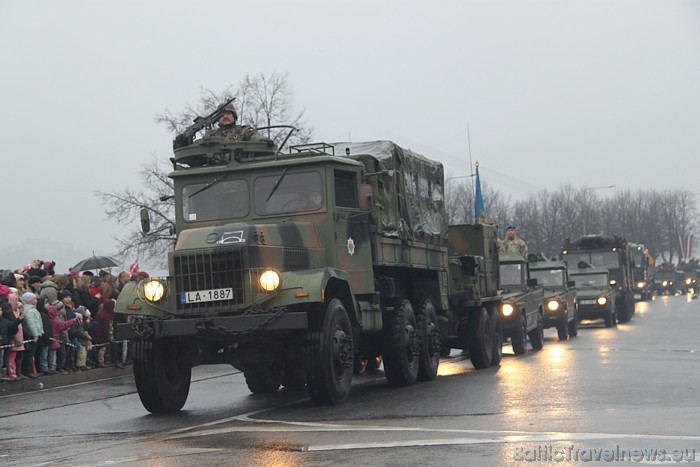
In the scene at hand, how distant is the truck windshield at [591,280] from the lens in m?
36.5

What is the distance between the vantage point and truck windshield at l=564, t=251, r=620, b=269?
41247mm

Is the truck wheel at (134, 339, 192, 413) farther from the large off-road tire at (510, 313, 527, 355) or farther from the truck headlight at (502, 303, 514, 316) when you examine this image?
the large off-road tire at (510, 313, 527, 355)

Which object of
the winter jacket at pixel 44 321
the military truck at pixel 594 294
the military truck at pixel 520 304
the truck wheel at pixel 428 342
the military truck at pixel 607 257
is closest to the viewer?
the truck wheel at pixel 428 342

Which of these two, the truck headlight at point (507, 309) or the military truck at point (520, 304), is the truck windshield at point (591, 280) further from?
the truck headlight at point (507, 309)

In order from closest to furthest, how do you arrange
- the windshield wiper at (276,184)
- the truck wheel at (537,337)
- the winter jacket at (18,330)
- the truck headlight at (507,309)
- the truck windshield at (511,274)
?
the windshield wiper at (276,184), the winter jacket at (18,330), the truck headlight at (507,309), the truck wheel at (537,337), the truck windshield at (511,274)

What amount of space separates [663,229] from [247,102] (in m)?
96.6

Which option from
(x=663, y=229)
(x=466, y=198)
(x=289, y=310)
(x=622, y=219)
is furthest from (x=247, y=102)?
(x=663, y=229)

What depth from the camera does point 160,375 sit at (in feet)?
44.7

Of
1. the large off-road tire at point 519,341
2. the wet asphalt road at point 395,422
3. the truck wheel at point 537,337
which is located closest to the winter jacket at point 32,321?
the wet asphalt road at point 395,422

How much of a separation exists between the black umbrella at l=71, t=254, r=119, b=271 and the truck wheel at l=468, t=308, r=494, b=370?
997 cm

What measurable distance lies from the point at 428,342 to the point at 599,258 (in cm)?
2567

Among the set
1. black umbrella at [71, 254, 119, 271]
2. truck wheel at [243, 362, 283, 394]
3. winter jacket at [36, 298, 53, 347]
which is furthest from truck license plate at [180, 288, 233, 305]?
black umbrella at [71, 254, 119, 271]

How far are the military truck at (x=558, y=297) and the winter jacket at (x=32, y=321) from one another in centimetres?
1394

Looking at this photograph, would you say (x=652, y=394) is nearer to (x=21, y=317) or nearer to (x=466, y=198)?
(x=21, y=317)
